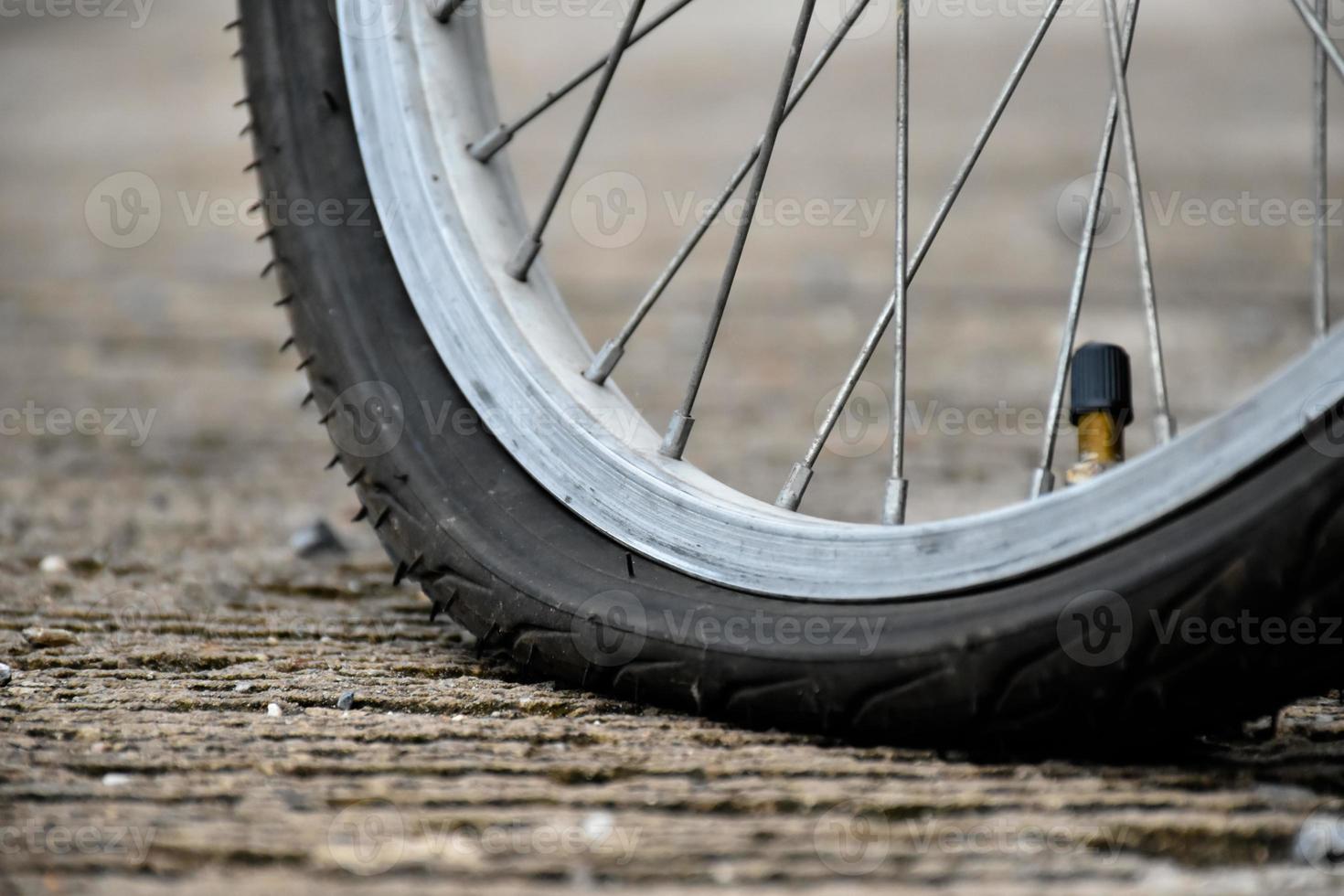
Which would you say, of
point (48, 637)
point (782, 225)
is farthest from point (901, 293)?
point (782, 225)

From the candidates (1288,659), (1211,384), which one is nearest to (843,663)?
(1288,659)

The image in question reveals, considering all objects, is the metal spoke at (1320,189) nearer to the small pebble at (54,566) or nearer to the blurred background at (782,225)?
the blurred background at (782,225)

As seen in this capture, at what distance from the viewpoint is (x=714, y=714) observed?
0.89 m

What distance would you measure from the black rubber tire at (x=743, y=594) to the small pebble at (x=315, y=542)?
43 centimetres

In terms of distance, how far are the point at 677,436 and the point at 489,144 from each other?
0.32 metres

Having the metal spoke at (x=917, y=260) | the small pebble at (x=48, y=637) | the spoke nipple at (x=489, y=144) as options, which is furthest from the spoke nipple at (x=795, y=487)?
the small pebble at (x=48, y=637)

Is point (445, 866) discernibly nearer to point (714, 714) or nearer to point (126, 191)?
point (714, 714)

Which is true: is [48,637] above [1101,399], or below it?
below

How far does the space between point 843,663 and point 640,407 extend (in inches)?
45.9

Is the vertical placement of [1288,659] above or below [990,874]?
above

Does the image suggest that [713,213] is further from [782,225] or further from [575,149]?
[782,225]

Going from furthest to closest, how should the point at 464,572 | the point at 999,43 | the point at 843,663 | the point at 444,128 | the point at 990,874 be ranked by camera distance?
the point at 999,43 → the point at 444,128 → the point at 464,572 → the point at 843,663 → the point at 990,874

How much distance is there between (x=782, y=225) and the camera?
3.17 metres

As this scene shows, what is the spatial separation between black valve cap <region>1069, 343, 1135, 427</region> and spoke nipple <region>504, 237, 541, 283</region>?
445mm
